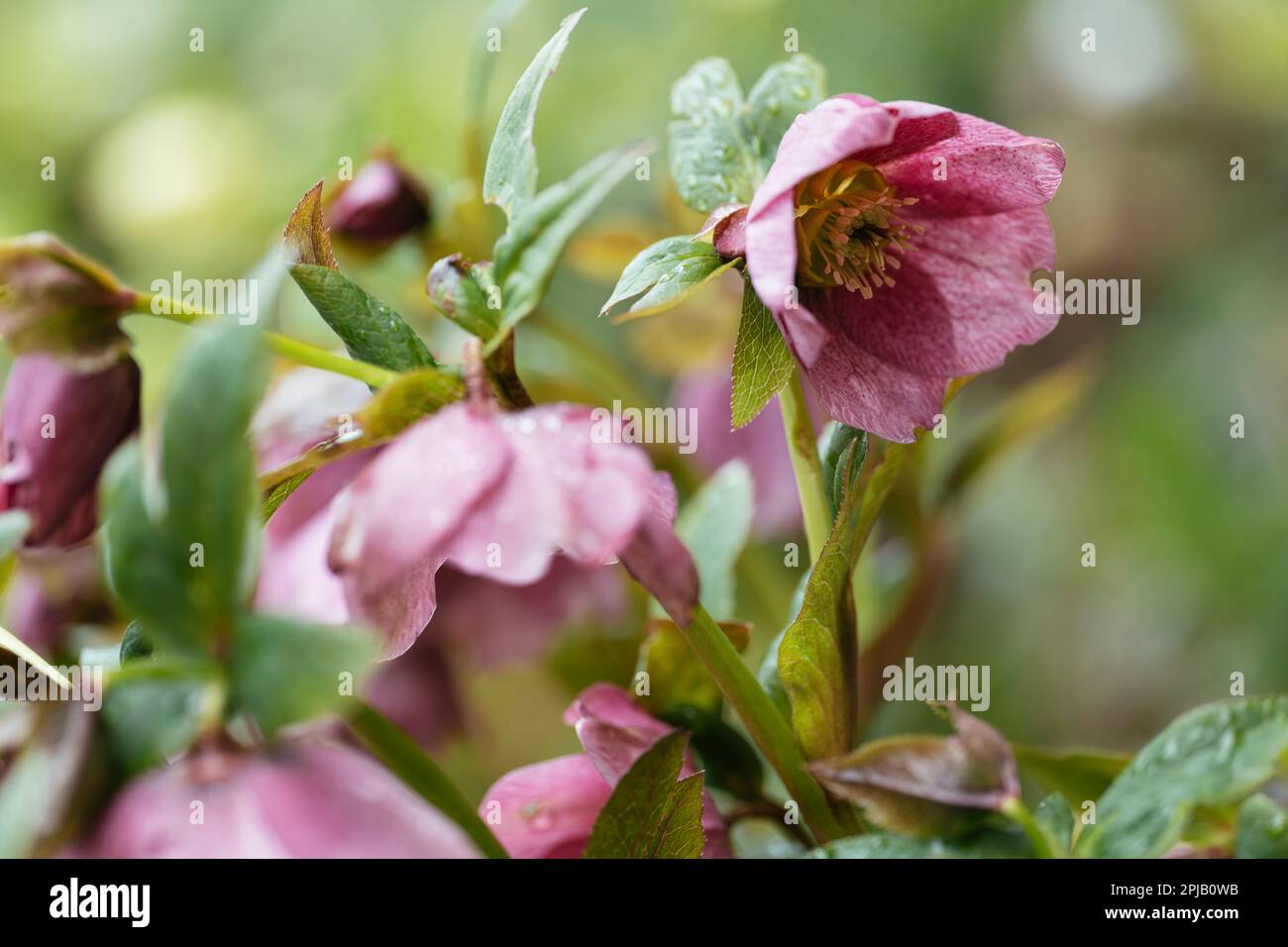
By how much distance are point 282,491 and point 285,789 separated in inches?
4.1

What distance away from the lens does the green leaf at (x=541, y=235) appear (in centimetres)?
25

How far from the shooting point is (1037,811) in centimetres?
29

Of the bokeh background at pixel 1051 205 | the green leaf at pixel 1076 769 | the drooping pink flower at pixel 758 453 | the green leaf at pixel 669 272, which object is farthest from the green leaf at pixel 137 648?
the bokeh background at pixel 1051 205

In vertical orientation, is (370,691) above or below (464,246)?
below

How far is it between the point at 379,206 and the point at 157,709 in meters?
0.35

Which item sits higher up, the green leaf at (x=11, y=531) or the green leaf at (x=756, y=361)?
the green leaf at (x=756, y=361)

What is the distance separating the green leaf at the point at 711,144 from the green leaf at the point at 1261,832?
213 millimetres

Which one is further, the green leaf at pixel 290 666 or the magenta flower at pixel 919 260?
the magenta flower at pixel 919 260

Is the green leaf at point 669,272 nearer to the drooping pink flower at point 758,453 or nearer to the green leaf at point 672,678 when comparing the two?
the green leaf at point 672,678

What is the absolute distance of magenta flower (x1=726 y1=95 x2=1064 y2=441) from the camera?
1.05ft

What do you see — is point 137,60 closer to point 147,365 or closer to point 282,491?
point 147,365

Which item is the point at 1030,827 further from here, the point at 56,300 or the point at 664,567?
the point at 56,300

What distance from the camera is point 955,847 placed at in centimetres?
28

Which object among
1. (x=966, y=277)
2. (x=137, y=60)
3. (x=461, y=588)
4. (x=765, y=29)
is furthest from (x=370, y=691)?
(x=137, y=60)
